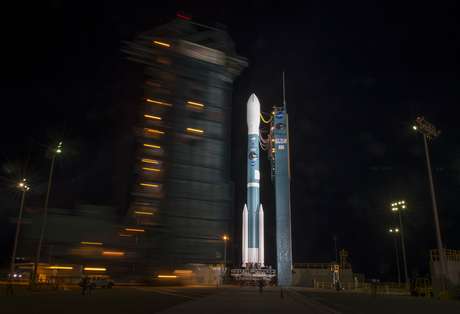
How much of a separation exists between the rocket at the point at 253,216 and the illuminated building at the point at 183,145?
150ft

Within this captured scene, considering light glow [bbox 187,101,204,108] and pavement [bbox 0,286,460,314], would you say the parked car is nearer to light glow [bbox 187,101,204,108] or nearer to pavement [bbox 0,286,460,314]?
pavement [bbox 0,286,460,314]

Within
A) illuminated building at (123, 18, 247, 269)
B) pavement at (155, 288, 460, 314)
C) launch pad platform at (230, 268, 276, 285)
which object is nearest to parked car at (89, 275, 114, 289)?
illuminated building at (123, 18, 247, 269)

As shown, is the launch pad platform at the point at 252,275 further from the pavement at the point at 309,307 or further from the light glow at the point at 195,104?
the pavement at the point at 309,307

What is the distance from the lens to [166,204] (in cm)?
3073

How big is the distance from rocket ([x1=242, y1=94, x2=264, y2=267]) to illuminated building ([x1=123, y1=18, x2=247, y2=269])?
150 ft

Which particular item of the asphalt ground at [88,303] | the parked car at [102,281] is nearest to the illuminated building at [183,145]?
the parked car at [102,281]

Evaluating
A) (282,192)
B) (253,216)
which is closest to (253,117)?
(282,192)

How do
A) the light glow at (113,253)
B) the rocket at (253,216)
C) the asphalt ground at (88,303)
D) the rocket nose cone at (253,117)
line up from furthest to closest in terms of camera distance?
the rocket nose cone at (253,117)
the rocket at (253,216)
the light glow at (113,253)
the asphalt ground at (88,303)

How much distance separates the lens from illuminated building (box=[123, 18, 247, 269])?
98.6ft

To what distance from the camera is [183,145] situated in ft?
107

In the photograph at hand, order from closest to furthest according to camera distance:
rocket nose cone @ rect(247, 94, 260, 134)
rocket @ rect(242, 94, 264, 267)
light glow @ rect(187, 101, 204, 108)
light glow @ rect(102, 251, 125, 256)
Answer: light glow @ rect(102, 251, 125, 256), light glow @ rect(187, 101, 204, 108), rocket @ rect(242, 94, 264, 267), rocket nose cone @ rect(247, 94, 260, 134)

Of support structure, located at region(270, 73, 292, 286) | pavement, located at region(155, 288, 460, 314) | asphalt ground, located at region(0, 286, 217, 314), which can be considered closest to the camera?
asphalt ground, located at region(0, 286, 217, 314)

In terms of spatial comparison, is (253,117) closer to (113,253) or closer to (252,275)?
(252,275)

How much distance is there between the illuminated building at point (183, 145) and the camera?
98.6 ft
